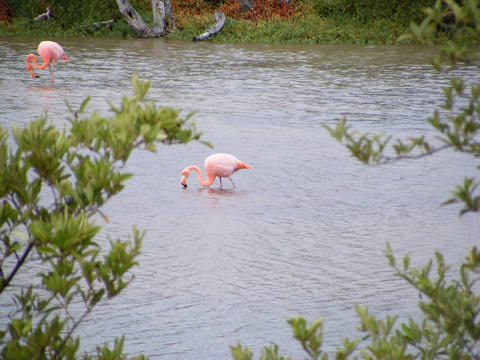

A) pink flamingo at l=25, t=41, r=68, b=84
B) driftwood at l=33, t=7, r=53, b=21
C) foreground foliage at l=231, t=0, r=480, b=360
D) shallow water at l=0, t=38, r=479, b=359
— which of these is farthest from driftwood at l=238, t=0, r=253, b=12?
foreground foliage at l=231, t=0, r=480, b=360

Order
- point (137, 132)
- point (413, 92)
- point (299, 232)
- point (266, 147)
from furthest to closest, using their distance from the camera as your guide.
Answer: point (413, 92) < point (266, 147) < point (299, 232) < point (137, 132)

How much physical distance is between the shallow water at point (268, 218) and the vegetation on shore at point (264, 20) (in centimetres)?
1180

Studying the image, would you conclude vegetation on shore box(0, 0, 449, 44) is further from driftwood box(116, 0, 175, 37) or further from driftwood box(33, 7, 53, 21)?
driftwood box(116, 0, 175, 37)

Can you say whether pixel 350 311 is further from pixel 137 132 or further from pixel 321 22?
pixel 321 22

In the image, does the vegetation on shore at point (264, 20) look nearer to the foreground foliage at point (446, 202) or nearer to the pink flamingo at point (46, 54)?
the pink flamingo at point (46, 54)

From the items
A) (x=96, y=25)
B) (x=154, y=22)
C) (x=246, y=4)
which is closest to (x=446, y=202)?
(x=154, y=22)

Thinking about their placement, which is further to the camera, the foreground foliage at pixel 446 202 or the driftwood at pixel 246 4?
the driftwood at pixel 246 4

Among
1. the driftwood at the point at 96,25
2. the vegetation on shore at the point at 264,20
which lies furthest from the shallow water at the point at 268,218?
the driftwood at the point at 96,25

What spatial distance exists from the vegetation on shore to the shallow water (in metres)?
11.8

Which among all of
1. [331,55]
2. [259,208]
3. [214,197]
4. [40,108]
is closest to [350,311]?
[259,208]

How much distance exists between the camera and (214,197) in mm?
7898

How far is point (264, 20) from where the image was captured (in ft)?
95.4

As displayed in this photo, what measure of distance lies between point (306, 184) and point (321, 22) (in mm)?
21500

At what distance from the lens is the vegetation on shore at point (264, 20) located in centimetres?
2697
